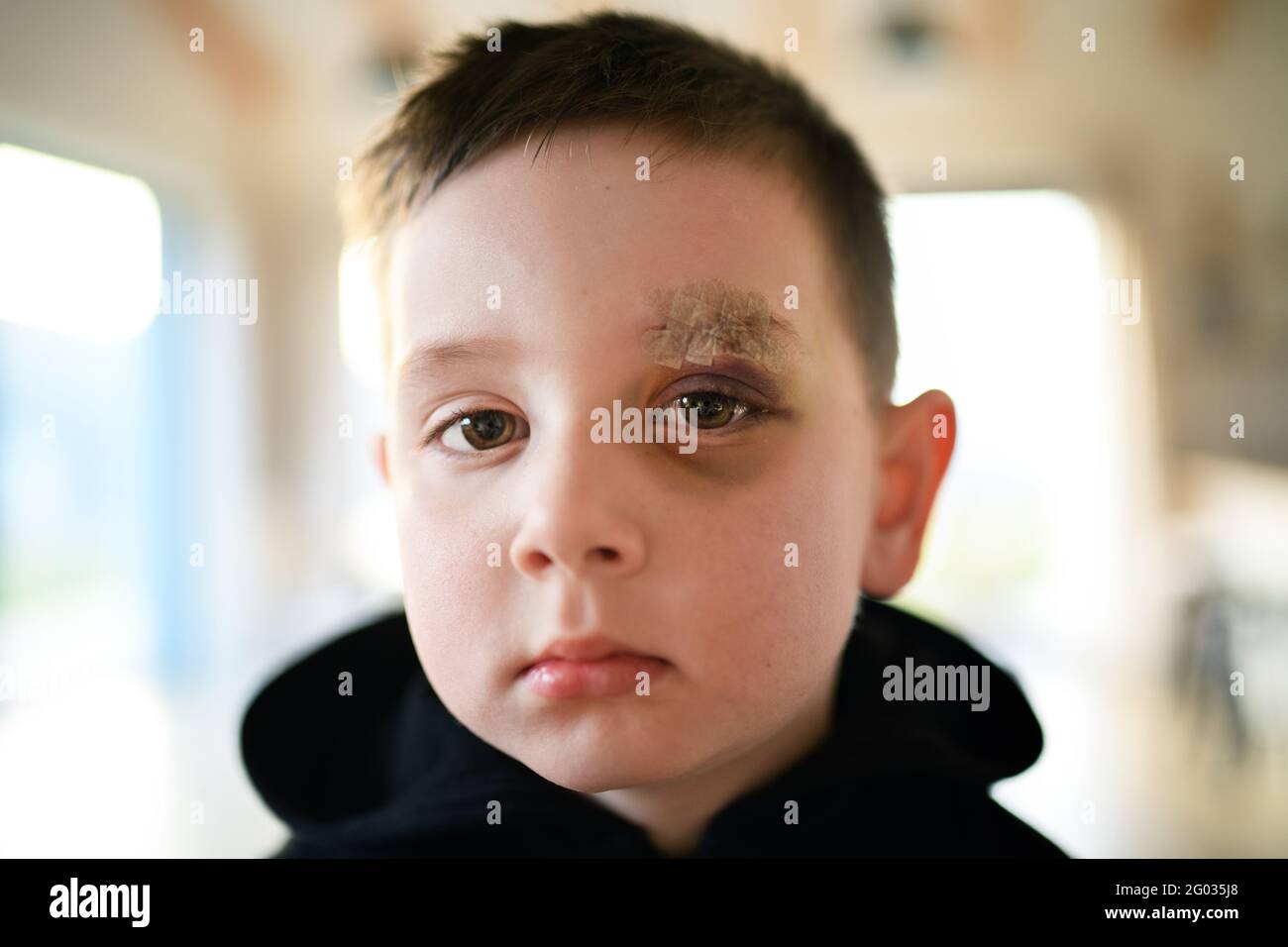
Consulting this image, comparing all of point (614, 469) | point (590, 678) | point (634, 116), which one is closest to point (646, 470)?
point (614, 469)

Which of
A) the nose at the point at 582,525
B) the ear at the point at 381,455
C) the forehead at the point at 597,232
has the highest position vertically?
the forehead at the point at 597,232

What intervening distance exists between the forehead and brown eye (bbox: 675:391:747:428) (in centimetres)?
6

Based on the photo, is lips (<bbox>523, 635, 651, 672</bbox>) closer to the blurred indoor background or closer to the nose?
the nose

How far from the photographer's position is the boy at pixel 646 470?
0.46 metres

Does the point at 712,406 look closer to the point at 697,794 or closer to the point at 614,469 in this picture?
the point at 614,469

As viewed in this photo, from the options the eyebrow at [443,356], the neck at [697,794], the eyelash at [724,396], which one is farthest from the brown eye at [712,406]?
the neck at [697,794]

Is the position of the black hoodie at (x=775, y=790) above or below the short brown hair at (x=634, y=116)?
below

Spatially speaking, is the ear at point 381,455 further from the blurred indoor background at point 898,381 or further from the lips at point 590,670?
the lips at point 590,670

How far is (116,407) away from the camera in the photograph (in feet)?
5.15

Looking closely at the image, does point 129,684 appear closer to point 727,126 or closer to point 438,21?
point 438,21

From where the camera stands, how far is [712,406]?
50 cm

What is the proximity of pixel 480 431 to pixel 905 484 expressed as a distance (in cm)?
32

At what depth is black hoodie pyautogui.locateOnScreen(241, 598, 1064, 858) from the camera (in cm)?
58
